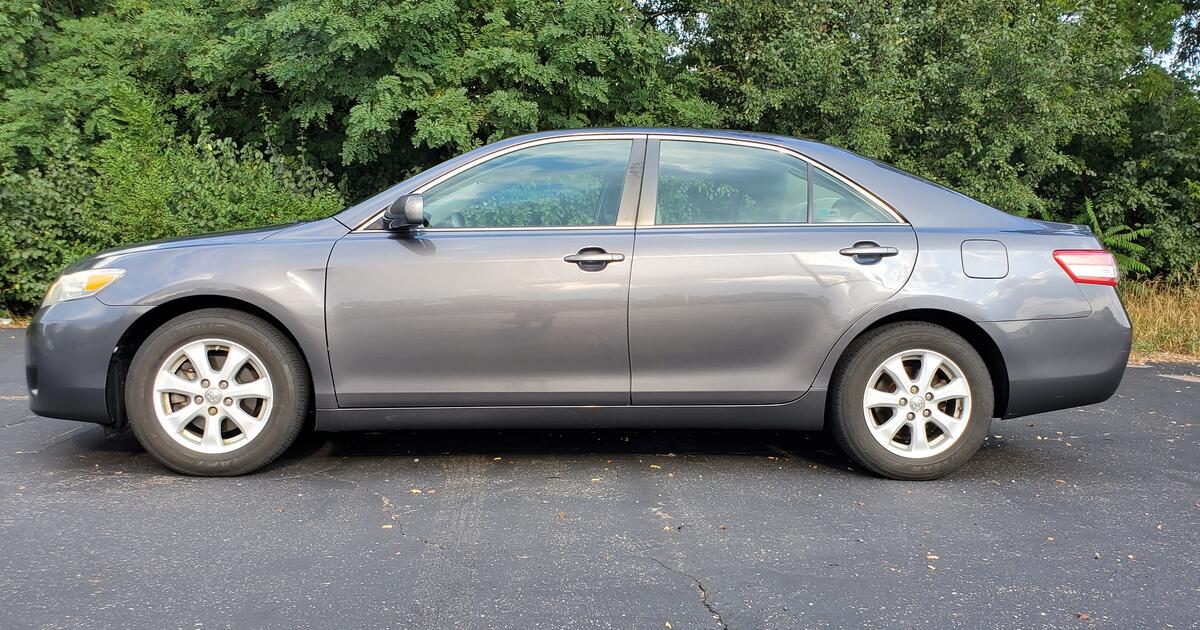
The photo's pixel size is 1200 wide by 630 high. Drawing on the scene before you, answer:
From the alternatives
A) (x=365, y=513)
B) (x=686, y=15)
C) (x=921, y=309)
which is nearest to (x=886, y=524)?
(x=921, y=309)

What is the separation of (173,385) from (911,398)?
3.39m

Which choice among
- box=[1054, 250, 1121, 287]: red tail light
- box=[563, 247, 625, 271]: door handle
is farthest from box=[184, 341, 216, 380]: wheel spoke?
box=[1054, 250, 1121, 287]: red tail light

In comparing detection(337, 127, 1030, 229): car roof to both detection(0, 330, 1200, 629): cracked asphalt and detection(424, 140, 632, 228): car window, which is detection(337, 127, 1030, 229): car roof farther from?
detection(0, 330, 1200, 629): cracked asphalt

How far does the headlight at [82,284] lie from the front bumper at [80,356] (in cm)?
5

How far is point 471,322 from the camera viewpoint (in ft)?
13.9

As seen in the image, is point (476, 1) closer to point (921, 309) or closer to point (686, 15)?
point (686, 15)

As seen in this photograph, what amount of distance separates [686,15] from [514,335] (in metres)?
9.73

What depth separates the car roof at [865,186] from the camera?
4.48m

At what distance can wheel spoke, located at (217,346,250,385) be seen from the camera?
428 cm

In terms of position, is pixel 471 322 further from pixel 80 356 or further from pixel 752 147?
pixel 80 356

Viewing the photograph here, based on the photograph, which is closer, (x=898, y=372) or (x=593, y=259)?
(x=593, y=259)

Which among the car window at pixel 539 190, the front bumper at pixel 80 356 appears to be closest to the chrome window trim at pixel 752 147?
the car window at pixel 539 190

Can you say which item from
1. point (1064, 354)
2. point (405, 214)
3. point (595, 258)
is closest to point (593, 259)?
point (595, 258)

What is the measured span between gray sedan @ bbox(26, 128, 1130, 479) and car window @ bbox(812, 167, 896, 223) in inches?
0.4
